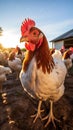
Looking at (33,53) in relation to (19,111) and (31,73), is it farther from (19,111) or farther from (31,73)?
(19,111)

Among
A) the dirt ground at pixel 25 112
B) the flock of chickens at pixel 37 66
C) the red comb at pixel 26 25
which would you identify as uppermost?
the red comb at pixel 26 25

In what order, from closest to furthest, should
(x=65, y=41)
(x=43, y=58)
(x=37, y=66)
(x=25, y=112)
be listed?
(x=37, y=66) → (x=43, y=58) → (x=25, y=112) → (x=65, y=41)

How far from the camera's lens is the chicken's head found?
160 inches

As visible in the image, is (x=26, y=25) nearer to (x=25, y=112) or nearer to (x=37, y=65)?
(x=37, y=65)

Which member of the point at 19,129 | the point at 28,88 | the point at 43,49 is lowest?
the point at 19,129

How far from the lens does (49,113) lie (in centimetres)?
489

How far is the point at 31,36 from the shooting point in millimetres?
4082

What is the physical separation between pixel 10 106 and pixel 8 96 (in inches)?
35.1

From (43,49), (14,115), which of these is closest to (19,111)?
(14,115)

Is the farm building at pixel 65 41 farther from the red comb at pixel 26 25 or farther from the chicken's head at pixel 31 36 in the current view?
the chicken's head at pixel 31 36

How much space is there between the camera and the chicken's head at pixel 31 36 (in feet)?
13.3

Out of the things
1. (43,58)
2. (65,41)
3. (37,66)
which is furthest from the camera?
(65,41)

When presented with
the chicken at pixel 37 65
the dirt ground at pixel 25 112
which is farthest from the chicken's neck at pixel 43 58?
the dirt ground at pixel 25 112

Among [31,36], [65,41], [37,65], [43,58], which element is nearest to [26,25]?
[31,36]
